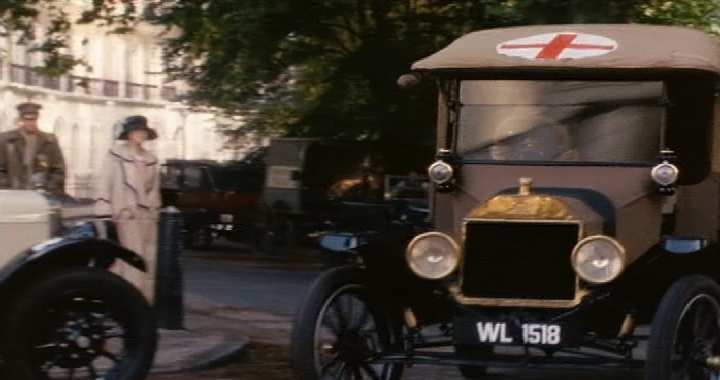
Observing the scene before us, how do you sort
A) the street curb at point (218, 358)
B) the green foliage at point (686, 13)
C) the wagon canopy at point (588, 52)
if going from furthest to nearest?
the green foliage at point (686, 13) → the street curb at point (218, 358) → the wagon canopy at point (588, 52)

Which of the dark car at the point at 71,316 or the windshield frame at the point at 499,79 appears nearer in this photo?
the dark car at the point at 71,316

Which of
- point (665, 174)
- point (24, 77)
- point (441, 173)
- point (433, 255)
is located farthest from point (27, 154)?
point (24, 77)

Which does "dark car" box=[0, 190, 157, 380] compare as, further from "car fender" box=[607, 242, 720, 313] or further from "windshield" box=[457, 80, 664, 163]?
"car fender" box=[607, 242, 720, 313]

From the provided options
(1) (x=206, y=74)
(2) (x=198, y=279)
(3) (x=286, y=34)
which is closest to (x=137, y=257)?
(2) (x=198, y=279)

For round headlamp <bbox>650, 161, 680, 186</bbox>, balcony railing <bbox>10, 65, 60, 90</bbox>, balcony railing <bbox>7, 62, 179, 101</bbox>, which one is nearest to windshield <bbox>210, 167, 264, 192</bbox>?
round headlamp <bbox>650, 161, 680, 186</bbox>

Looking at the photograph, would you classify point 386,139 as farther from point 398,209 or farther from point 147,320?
point 147,320

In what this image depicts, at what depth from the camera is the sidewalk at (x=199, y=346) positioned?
10.3 metres

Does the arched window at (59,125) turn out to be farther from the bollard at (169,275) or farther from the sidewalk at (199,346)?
the bollard at (169,275)

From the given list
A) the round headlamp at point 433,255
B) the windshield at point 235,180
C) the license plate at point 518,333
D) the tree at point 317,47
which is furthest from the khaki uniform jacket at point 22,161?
the windshield at point 235,180

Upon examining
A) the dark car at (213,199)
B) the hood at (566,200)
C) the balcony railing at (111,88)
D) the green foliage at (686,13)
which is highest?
the green foliage at (686,13)

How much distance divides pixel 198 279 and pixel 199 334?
938 cm

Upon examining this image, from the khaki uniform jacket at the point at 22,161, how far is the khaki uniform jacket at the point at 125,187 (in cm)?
36

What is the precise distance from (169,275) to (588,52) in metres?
4.70

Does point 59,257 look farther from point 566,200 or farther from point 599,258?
point 599,258
